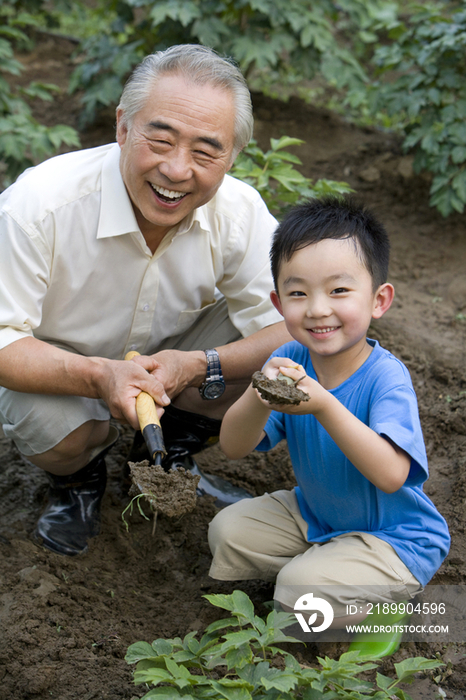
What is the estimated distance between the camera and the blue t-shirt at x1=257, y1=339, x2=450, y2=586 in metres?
1.78

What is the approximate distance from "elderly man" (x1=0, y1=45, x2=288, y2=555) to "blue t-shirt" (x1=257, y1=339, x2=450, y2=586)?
1.58ft

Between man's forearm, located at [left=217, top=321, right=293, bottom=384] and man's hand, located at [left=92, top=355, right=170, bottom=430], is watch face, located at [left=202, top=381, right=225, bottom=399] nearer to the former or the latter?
man's forearm, located at [left=217, top=321, right=293, bottom=384]

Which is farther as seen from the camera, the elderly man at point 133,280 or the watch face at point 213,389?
the watch face at point 213,389

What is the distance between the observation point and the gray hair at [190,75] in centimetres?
205

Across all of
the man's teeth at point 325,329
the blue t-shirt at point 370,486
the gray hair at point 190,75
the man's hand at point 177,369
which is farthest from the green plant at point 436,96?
the man's teeth at point 325,329

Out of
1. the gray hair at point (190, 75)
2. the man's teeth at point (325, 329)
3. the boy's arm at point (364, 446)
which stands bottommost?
the boy's arm at point (364, 446)

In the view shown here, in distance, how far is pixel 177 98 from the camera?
2010mm

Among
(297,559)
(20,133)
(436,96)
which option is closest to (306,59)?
(436,96)

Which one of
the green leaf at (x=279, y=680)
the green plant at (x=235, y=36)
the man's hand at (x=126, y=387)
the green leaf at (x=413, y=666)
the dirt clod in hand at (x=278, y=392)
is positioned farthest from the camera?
the green plant at (x=235, y=36)

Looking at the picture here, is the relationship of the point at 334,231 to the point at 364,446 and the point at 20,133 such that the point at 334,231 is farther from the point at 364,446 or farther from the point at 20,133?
the point at 20,133

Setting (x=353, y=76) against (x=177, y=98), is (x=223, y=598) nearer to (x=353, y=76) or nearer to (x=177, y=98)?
(x=177, y=98)

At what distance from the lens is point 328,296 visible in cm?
174

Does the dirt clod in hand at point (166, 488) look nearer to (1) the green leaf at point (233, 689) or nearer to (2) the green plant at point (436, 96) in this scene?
(1) the green leaf at point (233, 689)

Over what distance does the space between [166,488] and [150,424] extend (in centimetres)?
20
